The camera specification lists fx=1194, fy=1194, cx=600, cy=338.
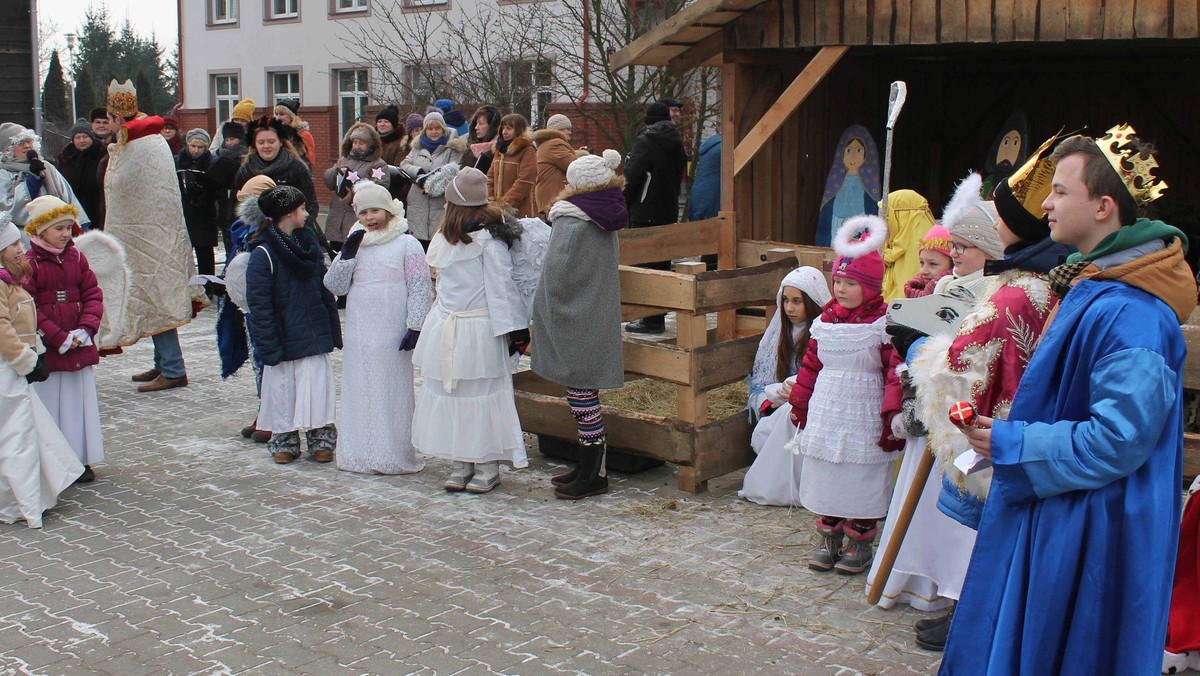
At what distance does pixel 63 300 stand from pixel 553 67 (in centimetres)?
1512

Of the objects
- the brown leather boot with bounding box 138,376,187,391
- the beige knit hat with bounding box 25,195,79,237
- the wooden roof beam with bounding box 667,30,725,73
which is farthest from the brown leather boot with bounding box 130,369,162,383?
the wooden roof beam with bounding box 667,30,725,73

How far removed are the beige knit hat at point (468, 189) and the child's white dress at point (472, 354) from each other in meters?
0.18

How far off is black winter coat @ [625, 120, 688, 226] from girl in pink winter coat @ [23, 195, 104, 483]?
18.0 ft

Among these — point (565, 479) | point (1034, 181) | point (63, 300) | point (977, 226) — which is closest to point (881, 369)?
point (977, 226)

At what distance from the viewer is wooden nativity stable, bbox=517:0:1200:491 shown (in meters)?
6.54

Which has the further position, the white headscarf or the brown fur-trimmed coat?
the brown fur-trimmed coat

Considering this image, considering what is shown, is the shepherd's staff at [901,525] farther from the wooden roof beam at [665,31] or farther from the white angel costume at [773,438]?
the wooden roof beam at [665,31]

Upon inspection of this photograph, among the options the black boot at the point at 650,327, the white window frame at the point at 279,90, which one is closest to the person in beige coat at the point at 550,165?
the black boot at the point at 650,327

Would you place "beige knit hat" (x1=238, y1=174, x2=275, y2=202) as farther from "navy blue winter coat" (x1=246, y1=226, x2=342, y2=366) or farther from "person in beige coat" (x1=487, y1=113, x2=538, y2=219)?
"person in beige coat" (x1=487, y1=113, x2=538, y2=219)

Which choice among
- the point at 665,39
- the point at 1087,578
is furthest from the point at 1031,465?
the point at 665,39

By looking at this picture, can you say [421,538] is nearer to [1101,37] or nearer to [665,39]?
[665,39]

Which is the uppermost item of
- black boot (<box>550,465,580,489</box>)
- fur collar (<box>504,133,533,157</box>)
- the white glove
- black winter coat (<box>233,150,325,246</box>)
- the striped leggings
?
fur collar (<box>504,133,533,157</box>)

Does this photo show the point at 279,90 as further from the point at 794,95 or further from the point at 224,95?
the point at 794,95

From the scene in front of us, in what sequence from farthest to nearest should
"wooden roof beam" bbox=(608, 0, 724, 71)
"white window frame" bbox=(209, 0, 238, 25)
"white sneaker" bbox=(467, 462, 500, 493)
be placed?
1. "white window frame" bbox=(209, 0, 238, 25)
2. "wooden roof beam" bbox=(608, 0, 724, 71)
3. "white sneaker" bbox=(467, 462, 500, 493)
